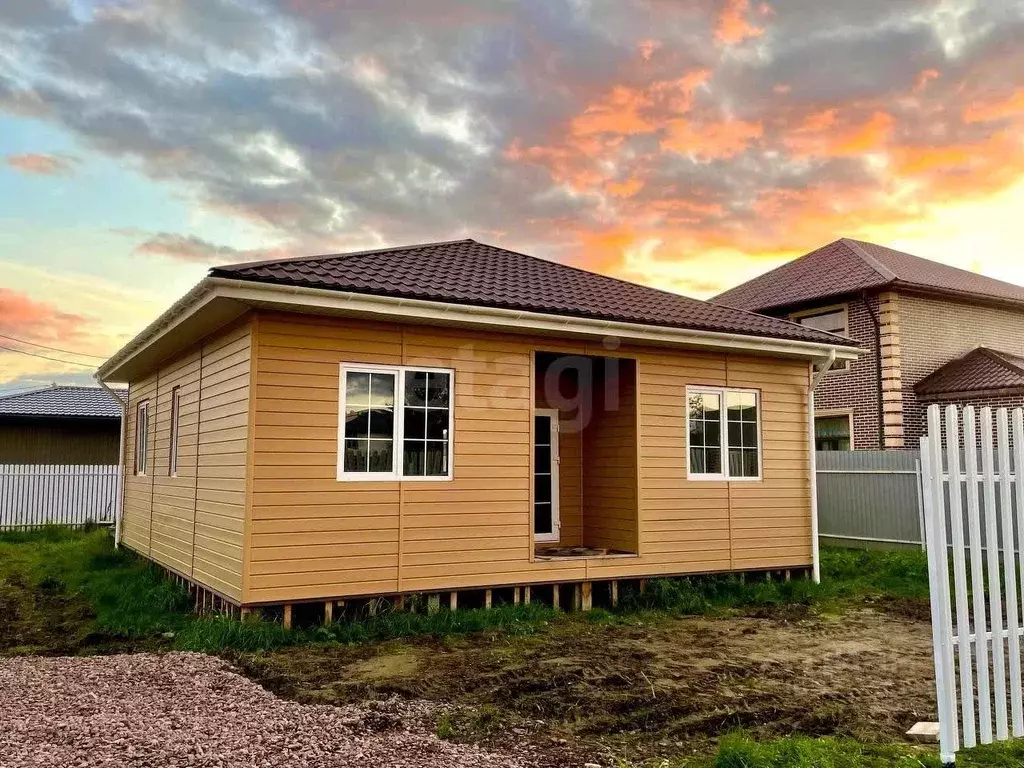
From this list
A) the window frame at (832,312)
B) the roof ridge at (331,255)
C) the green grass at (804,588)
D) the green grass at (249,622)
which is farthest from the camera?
the window frame at (832,312)

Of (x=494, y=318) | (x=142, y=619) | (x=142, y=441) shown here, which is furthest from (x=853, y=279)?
(x=142, y=619)

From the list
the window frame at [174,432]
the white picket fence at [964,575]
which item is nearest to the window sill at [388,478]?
the window frame at [174,432]

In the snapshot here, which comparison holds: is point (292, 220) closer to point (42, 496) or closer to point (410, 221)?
point (410, 221)

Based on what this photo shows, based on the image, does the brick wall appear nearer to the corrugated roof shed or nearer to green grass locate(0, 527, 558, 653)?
green grass locate(0, 527, 558, 653)

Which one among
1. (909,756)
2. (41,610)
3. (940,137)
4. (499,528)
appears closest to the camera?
(909,756)

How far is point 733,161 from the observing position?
40.2 feet

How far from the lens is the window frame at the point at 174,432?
10461 millimetres

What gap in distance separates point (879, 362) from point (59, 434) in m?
21.8

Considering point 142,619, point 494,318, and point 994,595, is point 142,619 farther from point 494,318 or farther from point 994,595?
point 994,595

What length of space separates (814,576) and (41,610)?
1013 centimetres

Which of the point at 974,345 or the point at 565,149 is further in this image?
the point at 974,345

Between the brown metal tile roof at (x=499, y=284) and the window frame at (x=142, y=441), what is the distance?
5695 mm

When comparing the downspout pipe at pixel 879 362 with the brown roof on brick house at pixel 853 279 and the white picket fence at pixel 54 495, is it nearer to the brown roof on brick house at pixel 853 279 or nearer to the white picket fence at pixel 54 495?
the brown roof on brick house at pixel 853 279

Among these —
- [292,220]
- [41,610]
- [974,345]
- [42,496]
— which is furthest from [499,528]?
[974,345]
